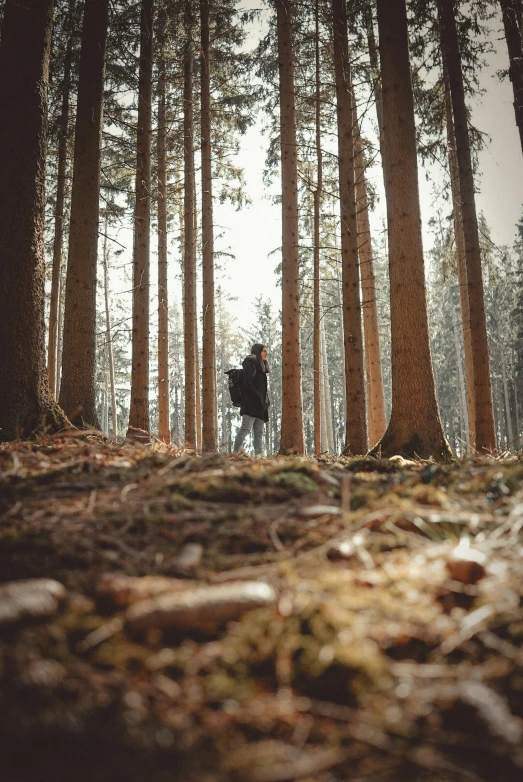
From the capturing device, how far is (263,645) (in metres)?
1.19

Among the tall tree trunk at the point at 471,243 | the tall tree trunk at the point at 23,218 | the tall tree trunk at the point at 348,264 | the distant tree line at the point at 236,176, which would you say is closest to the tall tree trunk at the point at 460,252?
the distant tree line at the point at 236,176

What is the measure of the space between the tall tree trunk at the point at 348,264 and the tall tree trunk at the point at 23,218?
18.3 ft

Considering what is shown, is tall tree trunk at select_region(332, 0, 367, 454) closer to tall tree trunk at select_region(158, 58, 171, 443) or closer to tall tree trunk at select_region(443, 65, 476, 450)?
tall tree trunk at select_region(443, 65, 476, 450)

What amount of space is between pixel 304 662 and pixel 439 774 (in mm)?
360

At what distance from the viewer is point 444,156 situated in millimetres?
12359

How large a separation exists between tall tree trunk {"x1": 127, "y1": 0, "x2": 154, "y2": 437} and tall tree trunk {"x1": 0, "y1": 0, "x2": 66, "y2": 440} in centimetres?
420

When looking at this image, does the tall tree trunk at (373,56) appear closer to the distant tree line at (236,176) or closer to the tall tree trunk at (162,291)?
the distant tree line at (236,176)

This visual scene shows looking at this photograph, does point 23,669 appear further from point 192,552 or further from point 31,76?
point 31,76

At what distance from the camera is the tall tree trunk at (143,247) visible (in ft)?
31.6

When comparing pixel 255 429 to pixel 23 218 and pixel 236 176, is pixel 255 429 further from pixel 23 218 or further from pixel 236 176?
pixel 236 176

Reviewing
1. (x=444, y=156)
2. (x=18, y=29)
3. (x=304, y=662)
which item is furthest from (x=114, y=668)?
(x=444, y=156)

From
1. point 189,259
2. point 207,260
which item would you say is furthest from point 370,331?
point 189,259

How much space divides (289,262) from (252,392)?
9.24 feet

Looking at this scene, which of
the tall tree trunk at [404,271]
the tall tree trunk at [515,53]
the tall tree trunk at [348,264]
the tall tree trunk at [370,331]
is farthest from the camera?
the tall tree trunk at [370,331]
